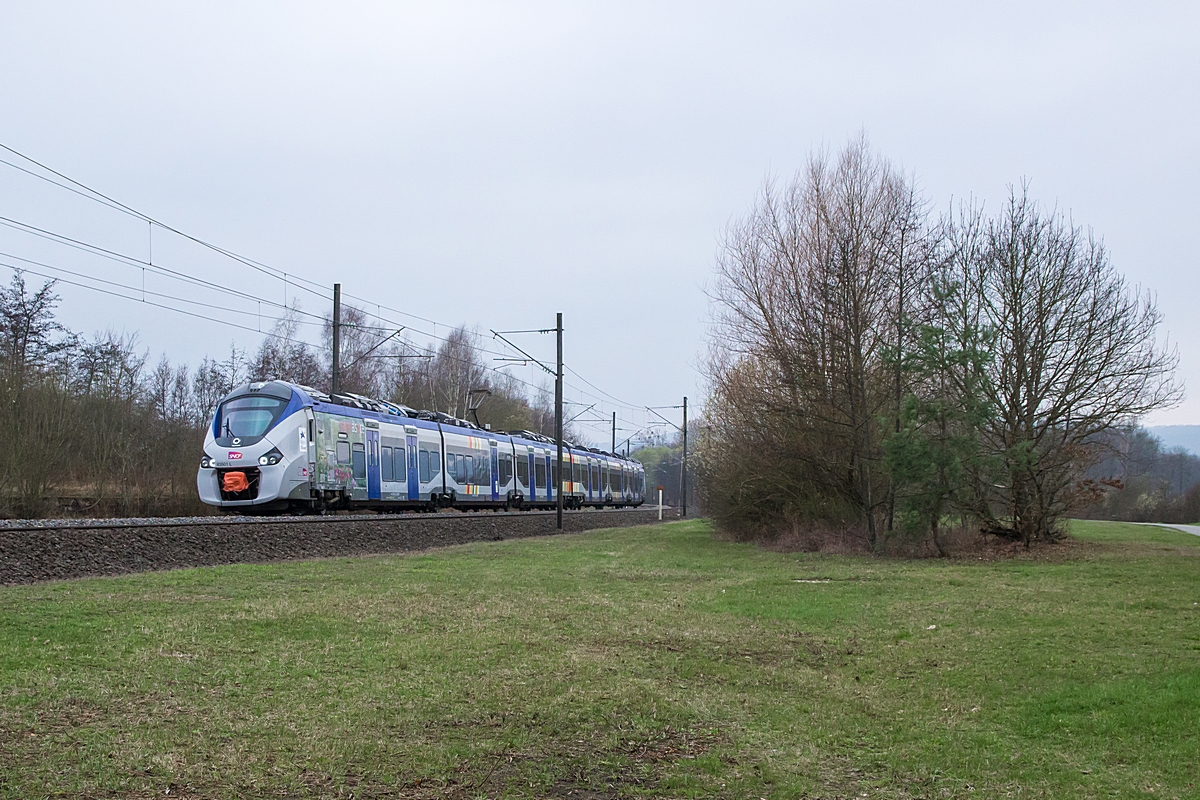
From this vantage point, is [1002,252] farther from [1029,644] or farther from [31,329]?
[31,329]

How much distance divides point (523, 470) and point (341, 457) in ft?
58.9

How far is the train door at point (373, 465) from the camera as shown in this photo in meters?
29.4

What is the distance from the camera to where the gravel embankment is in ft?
47.5

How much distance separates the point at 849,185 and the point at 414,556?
14911 mm

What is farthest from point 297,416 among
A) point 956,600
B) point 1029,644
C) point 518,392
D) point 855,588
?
point 518,392

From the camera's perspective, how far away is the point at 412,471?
3259cm

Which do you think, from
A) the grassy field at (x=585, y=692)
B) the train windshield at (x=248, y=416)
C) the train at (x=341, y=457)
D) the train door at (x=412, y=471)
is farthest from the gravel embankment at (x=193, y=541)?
the train door at (x=412, y=471)

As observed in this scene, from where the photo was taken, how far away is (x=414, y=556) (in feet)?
65.8

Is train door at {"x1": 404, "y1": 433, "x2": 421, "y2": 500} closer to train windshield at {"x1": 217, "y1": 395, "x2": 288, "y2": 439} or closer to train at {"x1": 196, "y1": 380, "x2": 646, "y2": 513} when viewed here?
train at {"x1": 196, "y1": 380, "x2": 646, "y2": 513}

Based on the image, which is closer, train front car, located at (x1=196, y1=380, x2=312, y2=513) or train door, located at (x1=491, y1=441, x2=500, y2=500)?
train front car, located at (x1=196, y1=380, x2=312, y2=513)

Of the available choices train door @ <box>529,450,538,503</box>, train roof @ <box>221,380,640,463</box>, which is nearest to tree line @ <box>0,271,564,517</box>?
train roof @ <box>221,380,640,463</box>

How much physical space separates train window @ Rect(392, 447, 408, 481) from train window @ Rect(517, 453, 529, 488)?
40.7 feet

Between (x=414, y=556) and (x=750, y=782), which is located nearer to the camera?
(x=750, y=782)

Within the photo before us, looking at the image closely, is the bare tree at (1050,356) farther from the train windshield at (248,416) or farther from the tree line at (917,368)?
the train windshield at (248,416)
